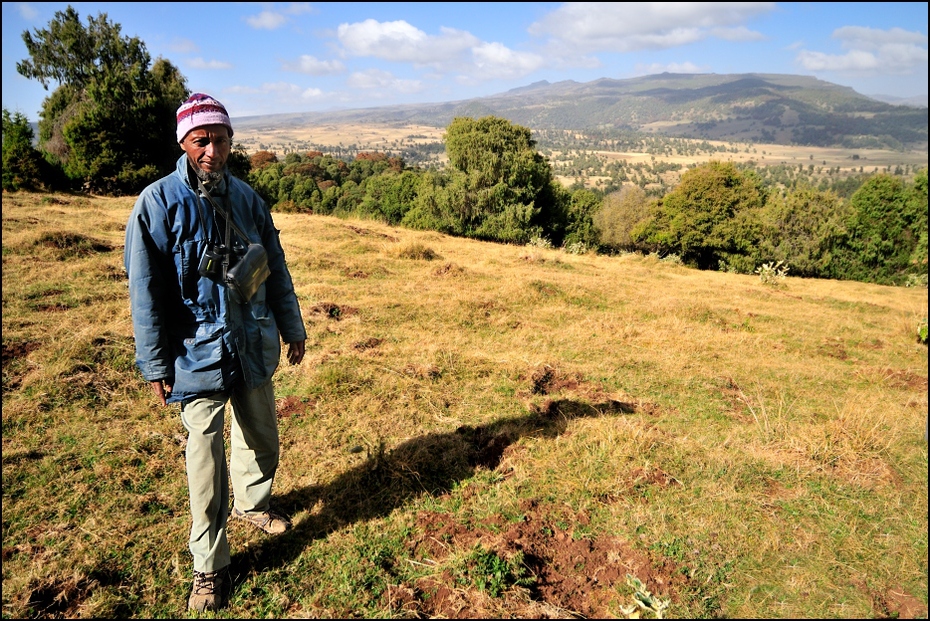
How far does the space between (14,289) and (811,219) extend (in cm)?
3384

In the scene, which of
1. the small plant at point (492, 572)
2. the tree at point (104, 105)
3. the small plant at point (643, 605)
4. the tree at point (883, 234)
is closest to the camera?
the small plant at point (643, 605)

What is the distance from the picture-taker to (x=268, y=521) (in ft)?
10.1

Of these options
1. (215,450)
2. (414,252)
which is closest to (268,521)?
(215,450)

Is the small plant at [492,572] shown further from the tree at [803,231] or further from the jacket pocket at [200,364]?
the tree at [803,231]

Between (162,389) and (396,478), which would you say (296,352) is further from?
(396,478)

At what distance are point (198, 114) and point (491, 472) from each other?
300cm

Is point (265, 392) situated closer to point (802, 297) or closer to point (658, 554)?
point (658, 554)

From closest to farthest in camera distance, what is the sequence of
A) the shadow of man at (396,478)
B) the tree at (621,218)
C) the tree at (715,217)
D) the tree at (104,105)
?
1. the shadow of man at (396,478)
2. the tree at (104,105)
3. the tree at (715,217)
4. the tree at (621,218)

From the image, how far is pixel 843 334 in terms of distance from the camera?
8.16 m

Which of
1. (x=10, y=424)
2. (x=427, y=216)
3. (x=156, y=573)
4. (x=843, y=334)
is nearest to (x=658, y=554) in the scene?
(x=156, y=573)

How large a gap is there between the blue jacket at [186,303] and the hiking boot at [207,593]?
0.95 metres

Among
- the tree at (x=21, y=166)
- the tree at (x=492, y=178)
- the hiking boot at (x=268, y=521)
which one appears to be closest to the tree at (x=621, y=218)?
the tree at (x=492, y=178)

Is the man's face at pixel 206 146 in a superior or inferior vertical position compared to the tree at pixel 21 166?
inferior

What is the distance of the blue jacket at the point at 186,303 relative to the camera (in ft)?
7.42
